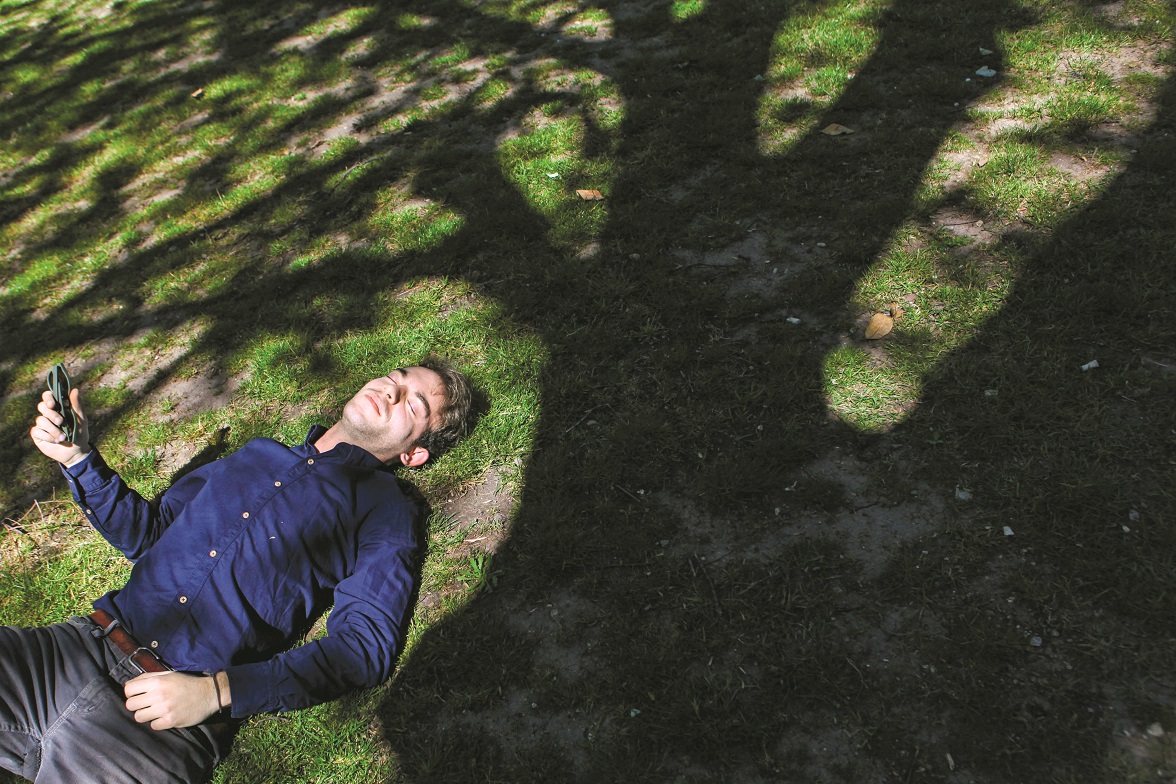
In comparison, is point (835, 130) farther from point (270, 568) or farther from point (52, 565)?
point (52, 565)

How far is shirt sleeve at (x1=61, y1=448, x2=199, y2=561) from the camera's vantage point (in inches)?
123


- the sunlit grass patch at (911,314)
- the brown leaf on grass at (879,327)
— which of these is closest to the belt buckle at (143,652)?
the sunlit grass patch at (911,314)

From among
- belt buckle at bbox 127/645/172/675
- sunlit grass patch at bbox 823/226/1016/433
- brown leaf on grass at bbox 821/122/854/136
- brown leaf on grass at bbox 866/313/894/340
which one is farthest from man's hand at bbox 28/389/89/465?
brown leaf on grass at bbox 821/122/854/136

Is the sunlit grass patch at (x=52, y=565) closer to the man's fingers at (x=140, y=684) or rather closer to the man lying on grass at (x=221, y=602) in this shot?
the man lying on grass at (x=221, y=602)

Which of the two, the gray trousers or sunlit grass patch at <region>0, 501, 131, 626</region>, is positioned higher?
the gray trousers

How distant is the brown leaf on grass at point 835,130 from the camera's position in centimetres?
492

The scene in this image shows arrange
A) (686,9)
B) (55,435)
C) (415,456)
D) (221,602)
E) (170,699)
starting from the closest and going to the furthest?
(170,699)
(221,602)
(55,435)
(415,456)
(686,9)

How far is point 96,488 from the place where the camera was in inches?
Answer: 123

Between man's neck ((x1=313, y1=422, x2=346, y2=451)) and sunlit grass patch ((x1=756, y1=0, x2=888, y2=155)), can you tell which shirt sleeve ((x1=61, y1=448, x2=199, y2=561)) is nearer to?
man's neck ((x1=313, y1=422, x2=346, y2=451))

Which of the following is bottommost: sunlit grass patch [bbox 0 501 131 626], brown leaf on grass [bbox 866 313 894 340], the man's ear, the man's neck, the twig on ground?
the twig on ground

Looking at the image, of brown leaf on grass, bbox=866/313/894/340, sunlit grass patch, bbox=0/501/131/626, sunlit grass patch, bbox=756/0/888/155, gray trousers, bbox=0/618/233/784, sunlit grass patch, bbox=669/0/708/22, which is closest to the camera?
gray trousers, bbox=0/618/233/784

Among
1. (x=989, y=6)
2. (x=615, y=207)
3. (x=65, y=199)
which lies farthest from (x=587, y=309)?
(x=65, y=199)

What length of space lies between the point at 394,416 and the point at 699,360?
1.49m

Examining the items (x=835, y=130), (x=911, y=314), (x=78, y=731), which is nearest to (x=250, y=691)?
(x=78, y=731)
